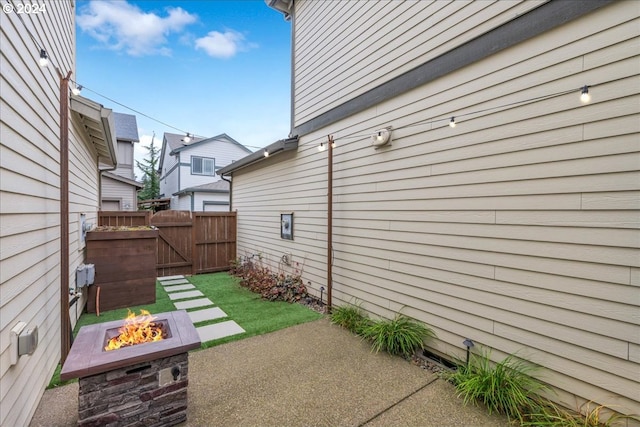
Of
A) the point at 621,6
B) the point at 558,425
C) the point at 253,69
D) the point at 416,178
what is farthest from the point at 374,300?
the point at 253,69

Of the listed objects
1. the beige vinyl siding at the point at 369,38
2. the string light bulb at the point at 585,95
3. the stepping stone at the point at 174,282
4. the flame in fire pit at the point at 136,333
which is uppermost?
the beige vinyl siding at the point at 369,38

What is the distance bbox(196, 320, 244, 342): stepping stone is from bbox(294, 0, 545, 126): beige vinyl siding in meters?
3.85

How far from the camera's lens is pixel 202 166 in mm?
16859

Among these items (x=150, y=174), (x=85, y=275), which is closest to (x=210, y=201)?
(x=85, y=275)

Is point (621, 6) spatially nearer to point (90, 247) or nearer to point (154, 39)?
point (90, 247)

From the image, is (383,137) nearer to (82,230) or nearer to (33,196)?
(33,196)

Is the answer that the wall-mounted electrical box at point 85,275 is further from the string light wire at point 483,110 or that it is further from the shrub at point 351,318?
the string light wire at point 483,110

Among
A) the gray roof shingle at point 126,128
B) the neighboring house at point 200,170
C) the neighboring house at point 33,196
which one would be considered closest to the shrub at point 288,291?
the neighboring house at point 33,196

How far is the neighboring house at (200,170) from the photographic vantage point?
14.7 meters

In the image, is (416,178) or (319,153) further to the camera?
(319,153)

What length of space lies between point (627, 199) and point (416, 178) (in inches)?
69.5

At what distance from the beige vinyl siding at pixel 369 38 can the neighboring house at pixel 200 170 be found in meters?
10.4

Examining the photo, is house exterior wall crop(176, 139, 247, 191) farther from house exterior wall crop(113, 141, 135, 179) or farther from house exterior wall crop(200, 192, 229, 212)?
house exterior wall crop(113, 141, 135, 179)

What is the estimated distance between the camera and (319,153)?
512 cm
